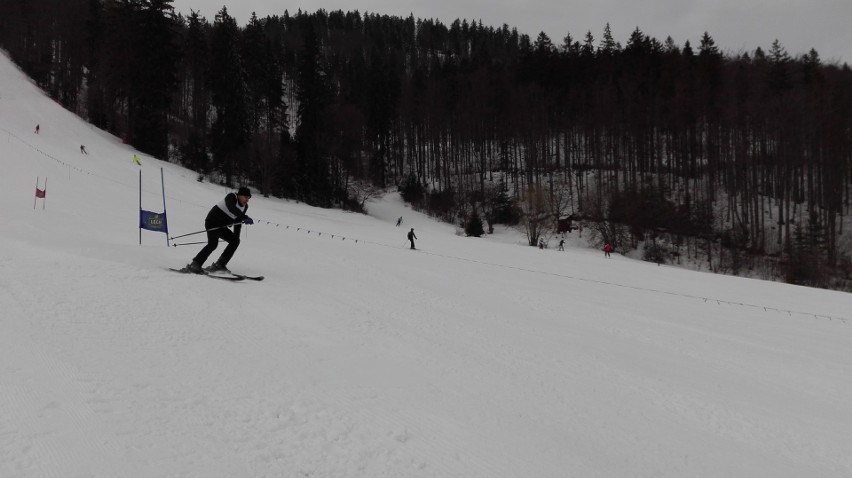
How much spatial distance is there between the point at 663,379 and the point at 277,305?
538 cm

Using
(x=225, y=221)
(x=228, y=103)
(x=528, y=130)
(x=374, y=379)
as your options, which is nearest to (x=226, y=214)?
(x=225, y=221)

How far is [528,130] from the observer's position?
5925cm

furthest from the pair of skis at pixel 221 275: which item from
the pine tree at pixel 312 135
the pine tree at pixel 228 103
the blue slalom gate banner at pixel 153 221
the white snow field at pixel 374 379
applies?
the pine tree at pixel 312 135

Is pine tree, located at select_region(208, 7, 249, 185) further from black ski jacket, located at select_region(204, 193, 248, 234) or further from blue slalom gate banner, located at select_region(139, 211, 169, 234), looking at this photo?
black ski jacket, located at select_region(204, 193, 248, 234)

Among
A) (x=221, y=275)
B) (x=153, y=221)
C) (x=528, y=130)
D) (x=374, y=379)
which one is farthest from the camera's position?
(x=528, y=130)

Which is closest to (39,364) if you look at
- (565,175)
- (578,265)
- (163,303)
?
(163,303)

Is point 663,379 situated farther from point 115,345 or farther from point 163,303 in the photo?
point 163,303

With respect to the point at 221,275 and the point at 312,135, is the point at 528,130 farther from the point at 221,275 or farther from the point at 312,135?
the point at 221,275

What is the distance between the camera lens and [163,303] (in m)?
6.14

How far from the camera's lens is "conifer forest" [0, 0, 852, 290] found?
4369 centimetres

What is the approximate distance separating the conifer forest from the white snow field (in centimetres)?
3370

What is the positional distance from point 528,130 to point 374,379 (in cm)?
5861

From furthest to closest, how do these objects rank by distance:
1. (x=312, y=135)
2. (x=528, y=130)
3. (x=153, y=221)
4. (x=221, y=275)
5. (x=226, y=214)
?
1. (x=528, y=130)
2. (x=312, y=135)
3. (x=153, y=221)
4. (x=226, y=214)
5. (x=221, y=275)

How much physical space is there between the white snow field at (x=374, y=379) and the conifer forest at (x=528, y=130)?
33.7 metres
